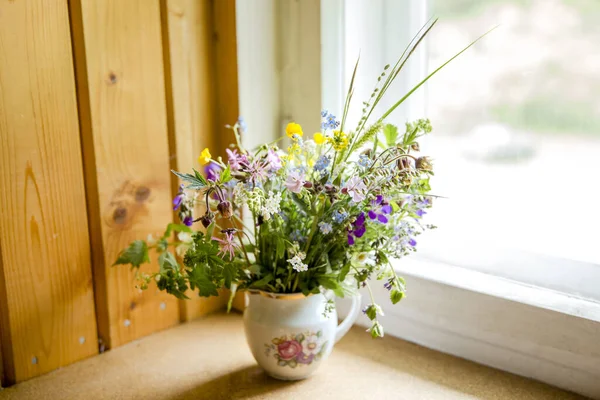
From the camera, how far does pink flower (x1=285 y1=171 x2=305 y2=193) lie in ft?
2.61

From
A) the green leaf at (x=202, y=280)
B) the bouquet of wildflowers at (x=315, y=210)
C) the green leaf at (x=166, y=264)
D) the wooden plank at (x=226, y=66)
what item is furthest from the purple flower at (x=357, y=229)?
the wooden plank at (x=226, y=66)

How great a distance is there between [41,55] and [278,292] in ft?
1.65

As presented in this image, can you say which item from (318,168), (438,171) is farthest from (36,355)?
(438,171)

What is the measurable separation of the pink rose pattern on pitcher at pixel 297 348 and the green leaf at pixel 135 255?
0.88 ft

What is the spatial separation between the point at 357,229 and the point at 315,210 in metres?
0.06

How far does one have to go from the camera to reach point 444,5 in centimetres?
104

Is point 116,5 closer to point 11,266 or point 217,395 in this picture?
point 11,266

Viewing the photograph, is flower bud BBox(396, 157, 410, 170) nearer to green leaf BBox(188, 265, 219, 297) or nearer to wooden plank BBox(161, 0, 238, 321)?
green leaf BBox(188, 265, 219, 297)

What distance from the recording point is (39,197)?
967 millimetres

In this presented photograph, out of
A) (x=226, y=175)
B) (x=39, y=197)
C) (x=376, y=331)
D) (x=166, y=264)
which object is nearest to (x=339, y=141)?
(x=226, y=175)

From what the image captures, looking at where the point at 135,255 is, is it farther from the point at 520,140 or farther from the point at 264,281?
the point at 520,140

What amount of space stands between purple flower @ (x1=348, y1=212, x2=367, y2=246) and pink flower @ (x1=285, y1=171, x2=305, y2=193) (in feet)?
0.30

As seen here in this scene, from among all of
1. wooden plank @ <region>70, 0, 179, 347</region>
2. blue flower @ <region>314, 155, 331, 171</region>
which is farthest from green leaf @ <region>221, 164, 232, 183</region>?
wooden plank @ <region>70, 0, 179, 347</region>

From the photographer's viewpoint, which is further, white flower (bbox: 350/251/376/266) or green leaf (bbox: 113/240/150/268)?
green leaf (bbox: 113/240/150/268)
